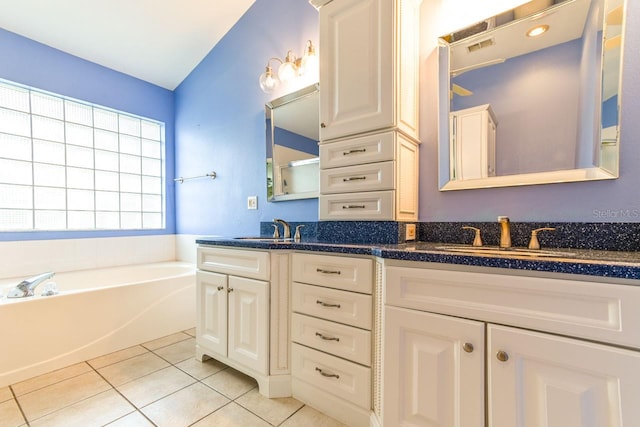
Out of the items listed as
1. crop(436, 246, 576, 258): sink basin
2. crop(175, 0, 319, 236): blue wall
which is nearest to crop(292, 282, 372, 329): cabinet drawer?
crop(436, 246, 576, 258): sink basin

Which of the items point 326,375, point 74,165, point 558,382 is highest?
point 74,165

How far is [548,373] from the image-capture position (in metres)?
0.81

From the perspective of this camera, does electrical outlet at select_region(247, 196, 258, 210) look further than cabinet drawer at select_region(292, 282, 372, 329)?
Yes

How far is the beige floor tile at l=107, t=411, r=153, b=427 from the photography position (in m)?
1.30

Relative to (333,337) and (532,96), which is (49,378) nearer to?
(333,337)

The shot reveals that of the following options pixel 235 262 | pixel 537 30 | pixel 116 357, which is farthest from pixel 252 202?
pixel 537 30

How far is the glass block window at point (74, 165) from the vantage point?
2418mm

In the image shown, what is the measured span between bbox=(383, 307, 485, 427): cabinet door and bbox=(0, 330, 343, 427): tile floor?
47cm

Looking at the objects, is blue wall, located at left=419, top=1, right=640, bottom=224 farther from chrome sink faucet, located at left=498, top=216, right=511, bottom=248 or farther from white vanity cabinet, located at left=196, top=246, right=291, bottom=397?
white vanity cabinet, located at left=196, top=246, right=291, bottom=397

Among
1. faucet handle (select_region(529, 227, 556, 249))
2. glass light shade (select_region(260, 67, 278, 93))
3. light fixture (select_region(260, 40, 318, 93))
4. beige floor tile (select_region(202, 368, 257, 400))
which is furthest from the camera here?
glass light shade (select_region(260, 67, 278, 93))

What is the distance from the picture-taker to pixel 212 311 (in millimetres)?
1796

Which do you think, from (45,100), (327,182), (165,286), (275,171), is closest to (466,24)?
(327,182)

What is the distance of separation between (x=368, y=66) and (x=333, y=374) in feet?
5.15

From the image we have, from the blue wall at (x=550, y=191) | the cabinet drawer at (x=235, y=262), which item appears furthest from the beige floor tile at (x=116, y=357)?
the blue wall at (x=550, y=191)
